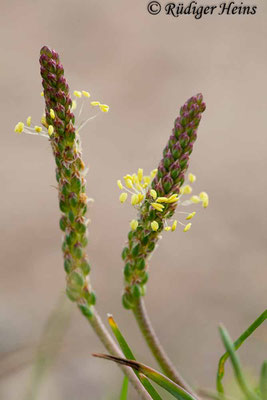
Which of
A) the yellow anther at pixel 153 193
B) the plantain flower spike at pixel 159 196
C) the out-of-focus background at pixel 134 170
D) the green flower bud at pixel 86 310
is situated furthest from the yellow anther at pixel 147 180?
the out-of-focus background at pixel 134 170

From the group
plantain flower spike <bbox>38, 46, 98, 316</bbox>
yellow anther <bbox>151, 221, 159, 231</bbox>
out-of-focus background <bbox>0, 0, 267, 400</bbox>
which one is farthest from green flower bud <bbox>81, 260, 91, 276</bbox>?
out-of-focus background <bbox>0, 0, 267, 400</bbox>

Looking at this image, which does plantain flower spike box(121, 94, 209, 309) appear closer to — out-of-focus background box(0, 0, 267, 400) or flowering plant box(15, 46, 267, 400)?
flowering plant box(15, 46, 267, 400)

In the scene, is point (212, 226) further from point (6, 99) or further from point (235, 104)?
point (6, 99)

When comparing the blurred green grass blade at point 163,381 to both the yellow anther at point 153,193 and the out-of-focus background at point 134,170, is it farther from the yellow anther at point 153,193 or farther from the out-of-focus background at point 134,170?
the out-of-focus background at point 134,170

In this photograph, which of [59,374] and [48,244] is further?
[48,244]

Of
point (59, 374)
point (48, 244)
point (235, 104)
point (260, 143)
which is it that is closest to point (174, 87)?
point (235, 104)

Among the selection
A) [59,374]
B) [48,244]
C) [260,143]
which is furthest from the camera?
[260,143]
